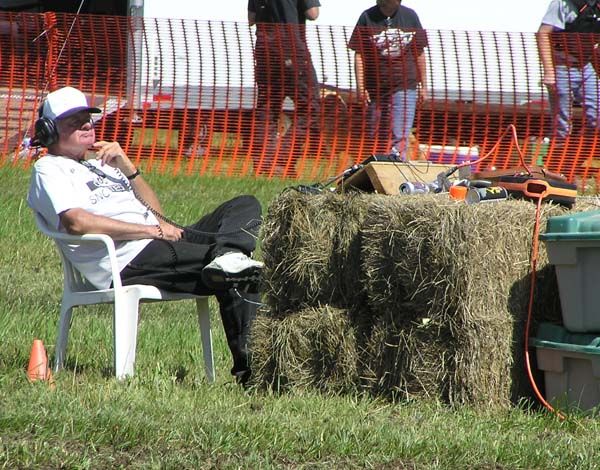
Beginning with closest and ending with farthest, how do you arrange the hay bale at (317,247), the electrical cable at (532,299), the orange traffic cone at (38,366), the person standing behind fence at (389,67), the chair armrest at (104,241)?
the electrical cable at (532,299) → the hay bale at (317,247) → the orange traffic cone at (38,366) → the chair armrest at (104,241) → the person standing behind fence at (389,67)

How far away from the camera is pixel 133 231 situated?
6.65 m

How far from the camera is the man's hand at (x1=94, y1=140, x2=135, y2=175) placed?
7.21 meters

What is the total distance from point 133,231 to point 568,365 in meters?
2.27

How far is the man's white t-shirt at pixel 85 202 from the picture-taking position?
6.55 meters

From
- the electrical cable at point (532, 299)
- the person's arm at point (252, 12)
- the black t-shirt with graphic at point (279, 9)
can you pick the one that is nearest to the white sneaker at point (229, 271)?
the electrical cable at point (532, 299)

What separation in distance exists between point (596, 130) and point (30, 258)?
574 centimetres

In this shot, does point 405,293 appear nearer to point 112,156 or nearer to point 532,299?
point 532,299

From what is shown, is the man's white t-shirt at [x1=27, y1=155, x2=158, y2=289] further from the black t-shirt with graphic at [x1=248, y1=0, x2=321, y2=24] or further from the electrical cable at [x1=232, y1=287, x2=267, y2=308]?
the black t-shirt with graphic at [x1=248, y1=0, x2=321, y2=24]

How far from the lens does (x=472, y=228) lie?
5.72 m

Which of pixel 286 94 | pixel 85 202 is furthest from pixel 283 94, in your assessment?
pixel 85 202

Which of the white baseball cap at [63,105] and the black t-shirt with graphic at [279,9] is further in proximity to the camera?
the black t-shirt with graphic at [279,9]

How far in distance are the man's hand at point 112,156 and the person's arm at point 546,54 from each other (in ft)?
22.1

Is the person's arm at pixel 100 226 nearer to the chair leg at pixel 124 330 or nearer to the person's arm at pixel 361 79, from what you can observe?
the chair leg at pixel 124 330

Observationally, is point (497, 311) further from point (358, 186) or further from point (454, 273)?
point (358, 186)
